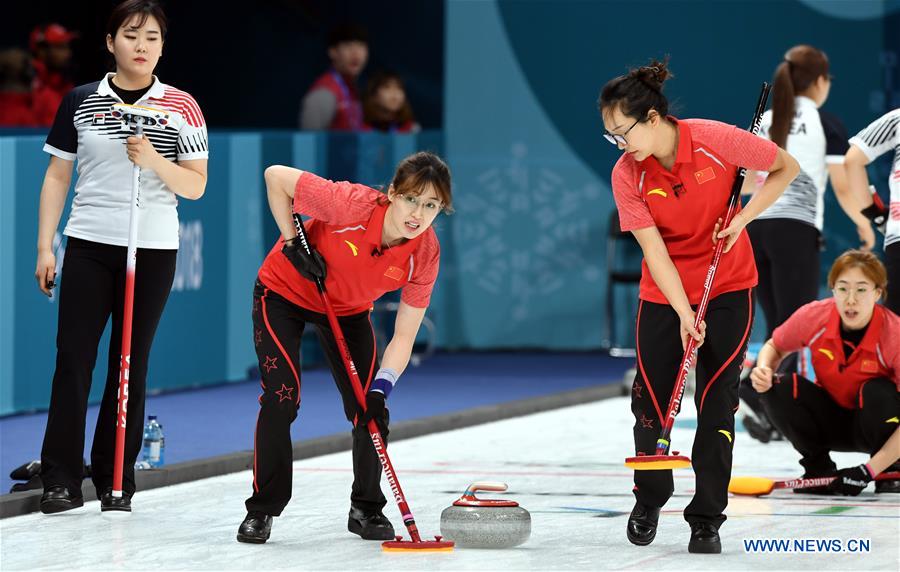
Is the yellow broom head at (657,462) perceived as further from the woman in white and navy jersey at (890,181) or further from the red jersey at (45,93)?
the red jersey at (45,93)

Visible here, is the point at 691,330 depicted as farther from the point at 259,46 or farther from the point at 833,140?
the point at 259,46

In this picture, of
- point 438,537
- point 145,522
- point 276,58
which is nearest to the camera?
point 438,537

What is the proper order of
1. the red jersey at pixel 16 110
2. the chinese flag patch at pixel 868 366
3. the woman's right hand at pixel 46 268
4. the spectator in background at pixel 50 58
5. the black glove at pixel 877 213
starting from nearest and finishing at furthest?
the woman's right hand at pixel 46 268 < the chinese flag patch at pixel 868 366 < the black glove at pixel 877 213 < the red jersey at pixel 16 110 < the spectator in background at pixel 50 58

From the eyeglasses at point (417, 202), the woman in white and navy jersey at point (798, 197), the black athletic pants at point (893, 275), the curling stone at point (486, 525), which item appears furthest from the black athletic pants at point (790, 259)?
the eyeglasses at point (417, 202)

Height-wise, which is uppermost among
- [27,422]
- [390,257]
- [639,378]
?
[390,257]

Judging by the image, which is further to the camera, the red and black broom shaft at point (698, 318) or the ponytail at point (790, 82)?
the ponytail at point (790, 82)

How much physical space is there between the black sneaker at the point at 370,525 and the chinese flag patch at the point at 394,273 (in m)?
0.80

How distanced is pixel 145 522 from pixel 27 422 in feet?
8.84

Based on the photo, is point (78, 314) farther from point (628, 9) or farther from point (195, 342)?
point (628, 9)

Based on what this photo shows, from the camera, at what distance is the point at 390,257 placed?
5395 millimetres

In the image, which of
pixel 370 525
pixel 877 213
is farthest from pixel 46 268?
pixel 877 213

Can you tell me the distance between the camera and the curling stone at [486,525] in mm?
5297

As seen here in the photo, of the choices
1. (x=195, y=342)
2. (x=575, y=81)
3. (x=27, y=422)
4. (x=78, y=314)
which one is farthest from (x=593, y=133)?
(x=78, y=314)

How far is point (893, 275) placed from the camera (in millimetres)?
6703
